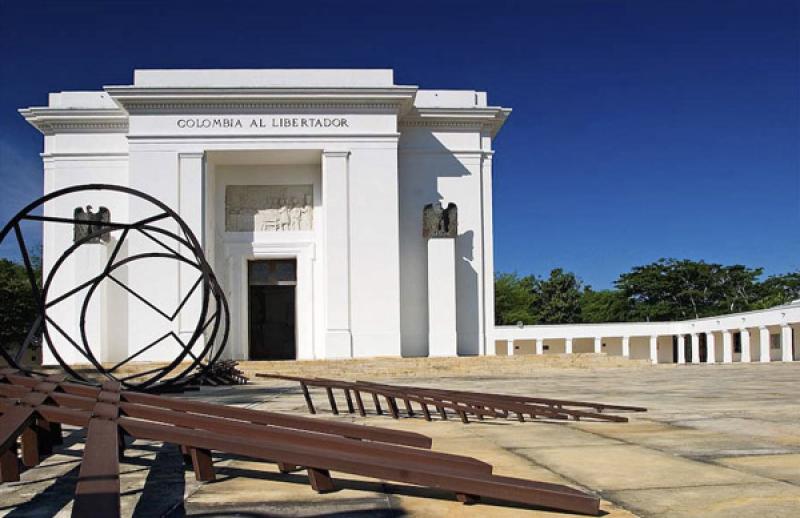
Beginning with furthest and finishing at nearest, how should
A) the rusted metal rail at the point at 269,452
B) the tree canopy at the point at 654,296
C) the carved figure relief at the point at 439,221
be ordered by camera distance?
the tree canopy at the point at 654,296, the carved figure relief at the point at 439,221, the rusted metal rail at the point at 269,452

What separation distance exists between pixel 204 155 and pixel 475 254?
1048 centimetres

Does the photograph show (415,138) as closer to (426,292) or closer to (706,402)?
(426,292)

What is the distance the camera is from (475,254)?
28016mm

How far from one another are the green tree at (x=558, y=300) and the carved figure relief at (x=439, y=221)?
45.5 meters

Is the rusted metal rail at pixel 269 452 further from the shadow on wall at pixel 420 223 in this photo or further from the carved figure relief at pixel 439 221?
the shadow on wall at pixel 420 223

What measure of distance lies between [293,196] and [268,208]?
1.04m

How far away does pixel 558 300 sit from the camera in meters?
70.6

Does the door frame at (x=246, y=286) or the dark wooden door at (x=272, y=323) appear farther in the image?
the dark wooden door at (x=272, y=323)

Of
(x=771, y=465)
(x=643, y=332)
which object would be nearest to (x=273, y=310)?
(x=771, y=465)

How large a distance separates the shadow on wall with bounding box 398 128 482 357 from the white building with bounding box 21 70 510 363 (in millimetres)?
52

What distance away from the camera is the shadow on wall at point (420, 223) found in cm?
2738

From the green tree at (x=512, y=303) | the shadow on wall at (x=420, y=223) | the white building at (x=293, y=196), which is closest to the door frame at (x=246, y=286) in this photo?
the white building at (x=293, y=196)

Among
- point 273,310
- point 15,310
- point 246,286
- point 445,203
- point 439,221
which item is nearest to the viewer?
point 439,221

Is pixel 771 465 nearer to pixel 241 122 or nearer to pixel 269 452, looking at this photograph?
pixel 269 452
